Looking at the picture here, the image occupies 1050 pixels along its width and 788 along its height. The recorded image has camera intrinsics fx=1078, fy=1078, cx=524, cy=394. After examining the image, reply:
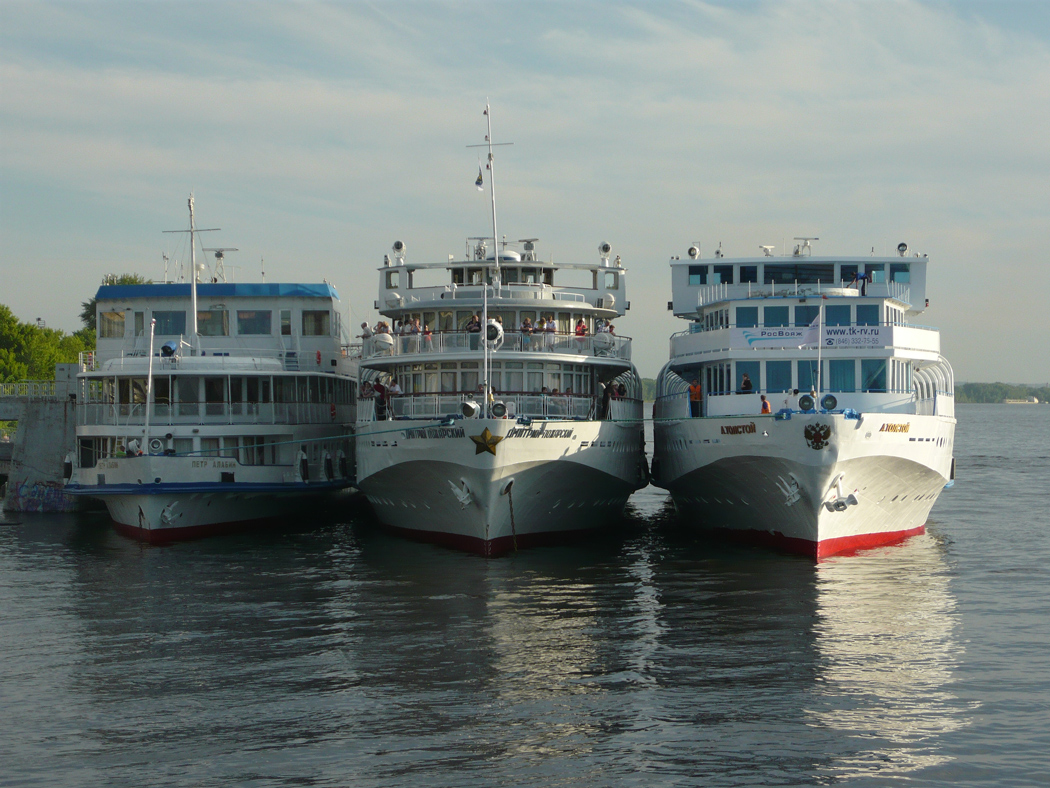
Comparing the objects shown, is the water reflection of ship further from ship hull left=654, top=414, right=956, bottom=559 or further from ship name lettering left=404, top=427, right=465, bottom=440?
ship name lettering left=404, top=427, right=465, bottom=440

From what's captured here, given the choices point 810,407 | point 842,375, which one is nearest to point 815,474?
point 810,407

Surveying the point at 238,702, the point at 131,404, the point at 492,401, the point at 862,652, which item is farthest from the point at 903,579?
the point at 131,404

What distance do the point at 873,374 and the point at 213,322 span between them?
2562cm

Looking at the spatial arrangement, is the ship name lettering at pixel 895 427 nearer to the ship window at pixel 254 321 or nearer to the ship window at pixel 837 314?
the ship window at pixel 837 314

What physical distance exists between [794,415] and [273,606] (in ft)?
46.9

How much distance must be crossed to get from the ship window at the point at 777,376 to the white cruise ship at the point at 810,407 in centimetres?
4

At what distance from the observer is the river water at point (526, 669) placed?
14656 mm

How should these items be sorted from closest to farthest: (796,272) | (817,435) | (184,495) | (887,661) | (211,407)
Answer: (887,661) < (817,435) < (184,495) < (211,407) < (796,272)

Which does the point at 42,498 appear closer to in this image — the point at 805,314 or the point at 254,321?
the point at 254,321

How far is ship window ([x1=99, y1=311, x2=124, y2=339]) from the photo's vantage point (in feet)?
145

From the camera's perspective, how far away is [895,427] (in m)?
30.0

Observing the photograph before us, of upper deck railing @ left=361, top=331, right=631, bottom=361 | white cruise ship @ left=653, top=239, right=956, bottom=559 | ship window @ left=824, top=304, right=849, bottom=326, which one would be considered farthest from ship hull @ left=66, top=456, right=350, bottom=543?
ship window @ left=824, top=304, right=849, bottom=326

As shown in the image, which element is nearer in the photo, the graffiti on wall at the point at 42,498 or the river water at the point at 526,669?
the river water at the point at 526,669

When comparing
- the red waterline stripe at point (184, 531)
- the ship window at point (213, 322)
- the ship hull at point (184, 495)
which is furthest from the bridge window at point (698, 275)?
the ship window at point (213, 322)
